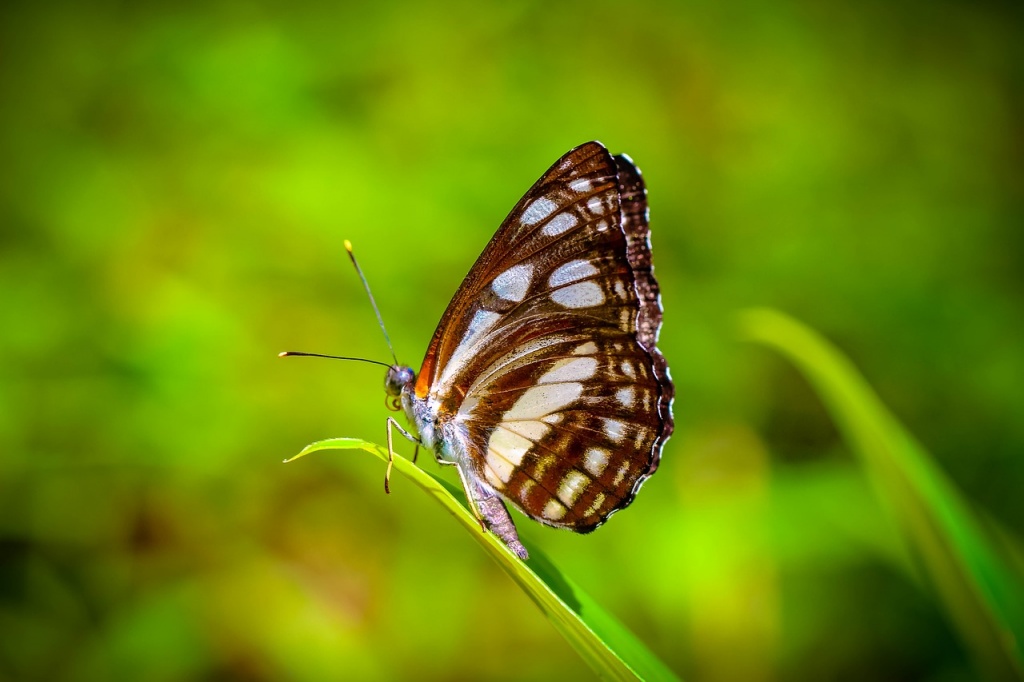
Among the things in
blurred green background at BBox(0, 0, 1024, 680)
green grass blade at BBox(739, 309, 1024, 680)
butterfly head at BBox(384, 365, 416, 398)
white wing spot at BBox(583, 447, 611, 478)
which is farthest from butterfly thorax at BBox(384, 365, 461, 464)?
blurred green background at BBox(0, 0, 1024, 680)

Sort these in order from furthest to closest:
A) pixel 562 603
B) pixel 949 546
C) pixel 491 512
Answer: pixel 491 512, pixel 949 546, pixel 562 603

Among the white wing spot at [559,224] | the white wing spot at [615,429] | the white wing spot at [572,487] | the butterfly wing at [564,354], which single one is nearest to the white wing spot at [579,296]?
the butterfly wing at [564,354]

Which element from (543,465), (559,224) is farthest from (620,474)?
(559,224)

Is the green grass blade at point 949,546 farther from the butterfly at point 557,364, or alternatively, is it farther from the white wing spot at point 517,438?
the white wing spot at point 517,438

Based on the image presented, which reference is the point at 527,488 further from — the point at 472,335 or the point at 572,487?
the point at 472,335

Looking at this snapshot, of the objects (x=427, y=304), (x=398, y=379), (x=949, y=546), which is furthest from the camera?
(x=427, y=304)

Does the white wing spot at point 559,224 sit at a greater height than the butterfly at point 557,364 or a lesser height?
greater

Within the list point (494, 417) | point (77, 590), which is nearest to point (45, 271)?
point (77, 590)
